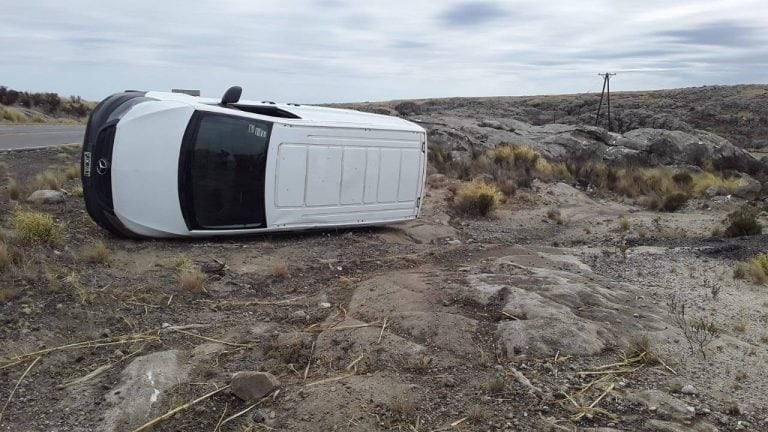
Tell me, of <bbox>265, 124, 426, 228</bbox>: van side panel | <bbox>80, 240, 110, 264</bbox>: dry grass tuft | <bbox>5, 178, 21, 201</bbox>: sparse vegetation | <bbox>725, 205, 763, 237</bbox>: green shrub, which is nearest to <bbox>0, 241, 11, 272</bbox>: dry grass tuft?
<bbox>80, 240, 110, 264</bbox>: dry grass tuft

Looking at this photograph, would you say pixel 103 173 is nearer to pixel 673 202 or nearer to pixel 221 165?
pixel 221 165

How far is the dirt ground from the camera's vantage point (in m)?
4.00

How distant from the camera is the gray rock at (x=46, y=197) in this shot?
977 centimetres

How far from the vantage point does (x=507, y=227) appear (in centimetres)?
1170

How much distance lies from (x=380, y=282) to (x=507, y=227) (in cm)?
559

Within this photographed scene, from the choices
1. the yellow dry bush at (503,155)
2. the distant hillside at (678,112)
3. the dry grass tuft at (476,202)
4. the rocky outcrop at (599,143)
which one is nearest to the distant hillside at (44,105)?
the distant hillside at (678,112)

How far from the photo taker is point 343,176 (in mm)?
8766

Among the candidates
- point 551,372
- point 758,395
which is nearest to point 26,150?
point 551,372

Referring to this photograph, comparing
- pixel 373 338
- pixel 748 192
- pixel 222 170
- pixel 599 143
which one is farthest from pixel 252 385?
pixel 599 143

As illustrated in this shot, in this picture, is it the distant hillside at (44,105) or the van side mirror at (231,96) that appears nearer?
the van side mirror at (231,96)

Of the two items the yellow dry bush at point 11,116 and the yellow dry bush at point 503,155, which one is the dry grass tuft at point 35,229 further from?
the yellow dry bush at point 11,116

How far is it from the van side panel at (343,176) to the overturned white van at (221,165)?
0.01m

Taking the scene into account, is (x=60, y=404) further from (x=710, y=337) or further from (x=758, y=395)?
(x=710, y=337)

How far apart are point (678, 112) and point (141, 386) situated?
59156mm
